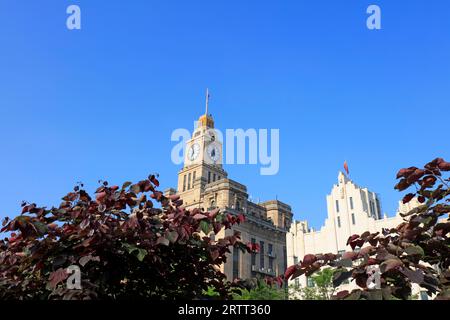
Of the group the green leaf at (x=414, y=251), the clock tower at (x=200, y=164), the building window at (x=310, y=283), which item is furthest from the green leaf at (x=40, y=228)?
the clock tower at (x=200, y=164)

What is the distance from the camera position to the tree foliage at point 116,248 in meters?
4.93

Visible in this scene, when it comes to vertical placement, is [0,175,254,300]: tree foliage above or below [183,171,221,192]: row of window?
below

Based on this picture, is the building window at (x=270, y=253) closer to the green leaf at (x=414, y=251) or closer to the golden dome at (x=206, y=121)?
the golden dome at (x=206, y=121)

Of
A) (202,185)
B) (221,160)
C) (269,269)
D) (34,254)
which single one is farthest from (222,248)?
(221,160)

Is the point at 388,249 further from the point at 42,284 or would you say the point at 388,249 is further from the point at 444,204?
the point at 42,284

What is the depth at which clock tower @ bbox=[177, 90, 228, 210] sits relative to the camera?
7000cm

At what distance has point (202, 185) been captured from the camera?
228 ft

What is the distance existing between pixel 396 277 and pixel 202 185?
65.6 meters

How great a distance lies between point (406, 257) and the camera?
3992mm

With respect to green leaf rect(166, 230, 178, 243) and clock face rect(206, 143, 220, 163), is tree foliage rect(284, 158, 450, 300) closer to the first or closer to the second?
green leaf rect(166, 230, 178, 243)

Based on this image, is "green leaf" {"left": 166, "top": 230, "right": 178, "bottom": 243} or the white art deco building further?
the white art deco building

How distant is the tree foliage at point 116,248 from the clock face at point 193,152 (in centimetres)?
7097

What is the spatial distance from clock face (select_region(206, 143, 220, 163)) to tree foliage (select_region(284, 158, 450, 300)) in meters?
72.9

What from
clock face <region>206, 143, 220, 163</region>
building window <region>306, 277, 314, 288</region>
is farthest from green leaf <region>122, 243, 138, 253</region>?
clock face <region>206, 143, 220, 163</region>
